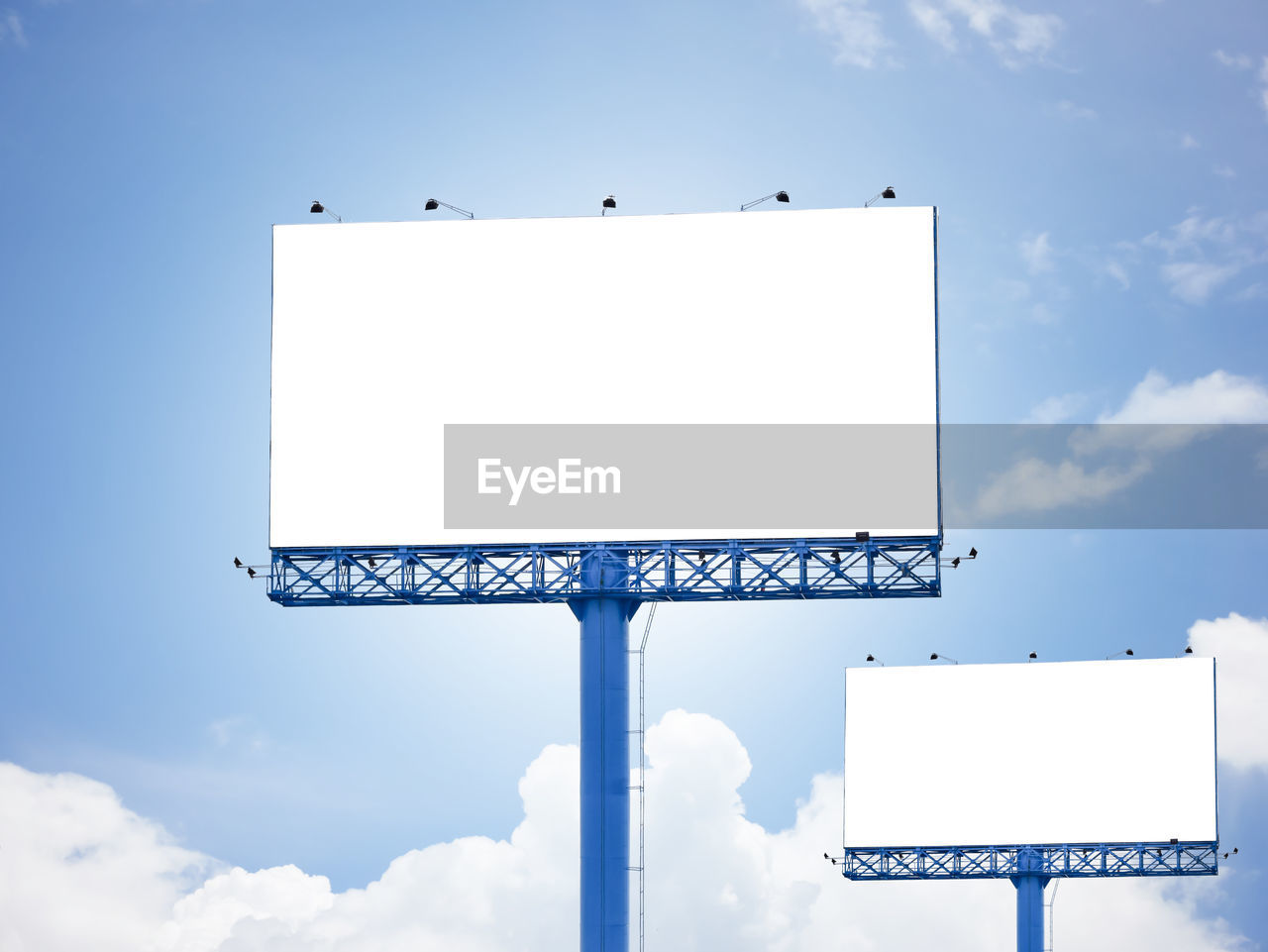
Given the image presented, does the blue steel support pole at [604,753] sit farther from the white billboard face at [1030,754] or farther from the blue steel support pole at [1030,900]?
the blue steel support pole at [1030,900]

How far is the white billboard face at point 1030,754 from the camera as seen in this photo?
45.0 meters

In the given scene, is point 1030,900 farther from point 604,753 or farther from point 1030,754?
point 604,753

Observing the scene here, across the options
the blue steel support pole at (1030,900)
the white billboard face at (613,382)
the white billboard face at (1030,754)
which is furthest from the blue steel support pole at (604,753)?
the blue steel support pole at (1030,900)

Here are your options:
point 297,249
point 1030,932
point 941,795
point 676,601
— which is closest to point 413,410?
point 297,249

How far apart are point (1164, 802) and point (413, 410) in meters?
27.0

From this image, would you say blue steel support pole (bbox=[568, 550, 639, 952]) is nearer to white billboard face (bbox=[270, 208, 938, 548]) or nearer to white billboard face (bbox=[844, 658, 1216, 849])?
white billboard face (bbox=[270, 208, 938, 548])

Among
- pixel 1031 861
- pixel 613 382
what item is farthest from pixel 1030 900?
pixel 613 382

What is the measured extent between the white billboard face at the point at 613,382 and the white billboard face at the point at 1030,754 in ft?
59.1

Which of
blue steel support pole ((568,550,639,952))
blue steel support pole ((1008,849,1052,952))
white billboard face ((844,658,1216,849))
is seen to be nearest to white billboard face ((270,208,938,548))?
blue steel support pole ((568,550,639,952))

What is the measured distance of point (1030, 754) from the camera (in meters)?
45.7

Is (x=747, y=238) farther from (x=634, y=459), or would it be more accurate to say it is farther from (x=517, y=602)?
(x=517, y=602)

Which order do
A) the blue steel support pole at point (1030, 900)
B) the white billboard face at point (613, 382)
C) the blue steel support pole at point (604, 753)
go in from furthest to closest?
1. the blue steel support pole at point (1030, 900)
2. the white billboard face at point (613, 382)
3. the blue steel support pole at point (604, 753)

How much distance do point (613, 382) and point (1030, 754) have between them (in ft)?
72.9

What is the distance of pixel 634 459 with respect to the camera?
2969cm
